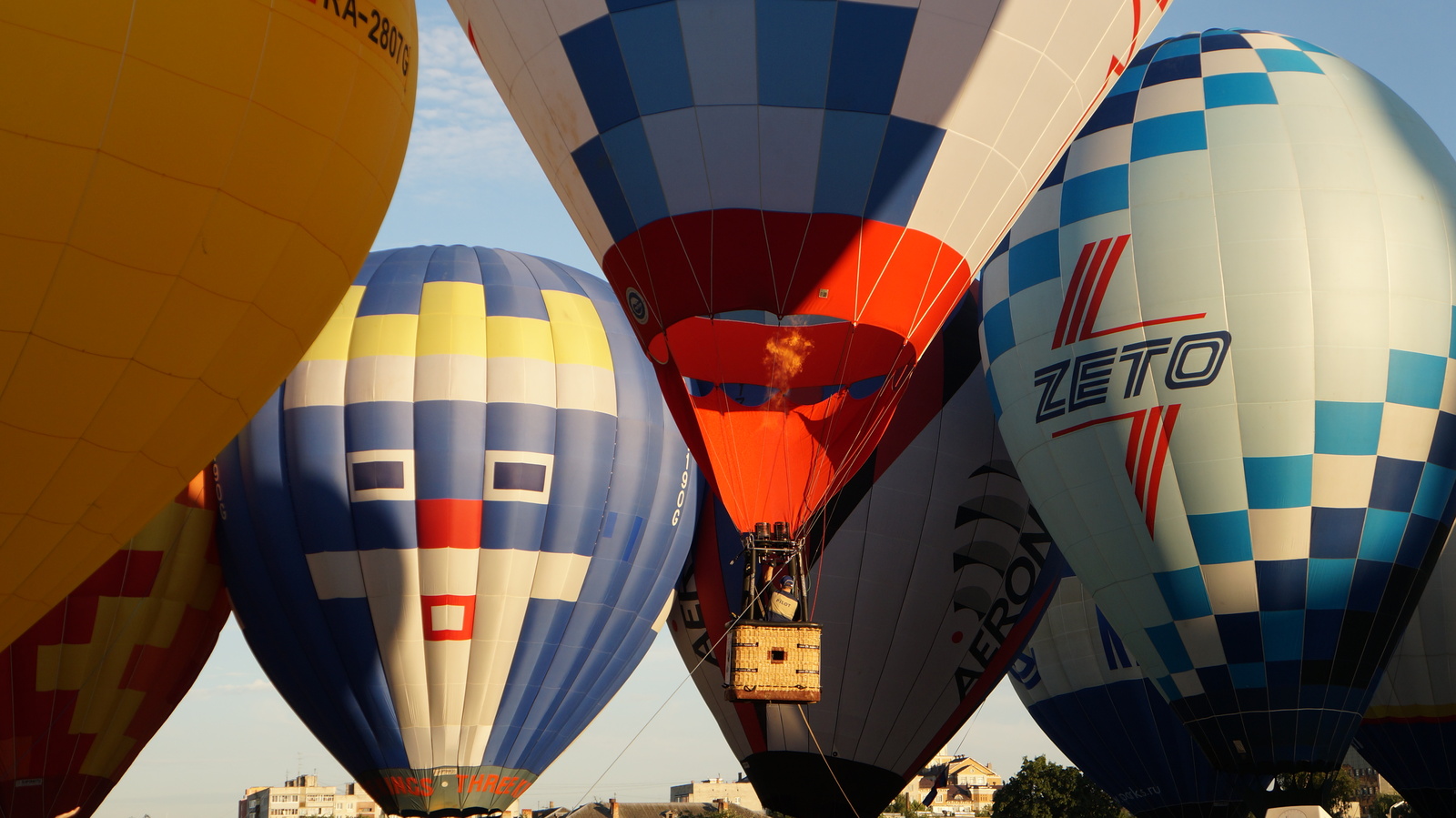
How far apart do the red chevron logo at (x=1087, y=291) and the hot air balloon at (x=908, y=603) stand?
175 cm

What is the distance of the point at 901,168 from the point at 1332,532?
14.8ft

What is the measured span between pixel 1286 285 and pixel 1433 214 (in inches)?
56.5

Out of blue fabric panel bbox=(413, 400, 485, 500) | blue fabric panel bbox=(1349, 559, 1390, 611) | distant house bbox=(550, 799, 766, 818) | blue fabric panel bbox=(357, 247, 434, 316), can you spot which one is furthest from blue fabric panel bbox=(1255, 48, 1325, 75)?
distant house bbox=(550, 799, 766, 818)

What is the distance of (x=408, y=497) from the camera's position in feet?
39.2

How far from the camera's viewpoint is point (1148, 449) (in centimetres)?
1073

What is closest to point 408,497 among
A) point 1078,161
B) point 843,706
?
point 843,706

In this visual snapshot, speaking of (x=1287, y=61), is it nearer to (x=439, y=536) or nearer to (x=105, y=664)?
(x=439, y=536)

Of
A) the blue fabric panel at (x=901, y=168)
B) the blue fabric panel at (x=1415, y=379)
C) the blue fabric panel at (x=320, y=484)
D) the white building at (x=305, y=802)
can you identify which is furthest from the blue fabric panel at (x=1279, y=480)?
the white building at (x=305, y=802)

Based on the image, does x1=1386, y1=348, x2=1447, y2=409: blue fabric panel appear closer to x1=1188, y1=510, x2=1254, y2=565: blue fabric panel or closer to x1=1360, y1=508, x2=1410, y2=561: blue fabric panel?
x1=1360, y1=508, x2=1410, y2=561: blue fabric panel

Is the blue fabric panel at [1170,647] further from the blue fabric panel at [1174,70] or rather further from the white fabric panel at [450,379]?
the white fabric panel at [450,379]

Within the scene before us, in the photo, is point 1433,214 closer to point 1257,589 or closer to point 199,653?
point 1257,589

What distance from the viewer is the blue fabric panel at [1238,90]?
11.2 meters

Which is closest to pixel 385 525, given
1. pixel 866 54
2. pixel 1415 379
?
pixel 866 54

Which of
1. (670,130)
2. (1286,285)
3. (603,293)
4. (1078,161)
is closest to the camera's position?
(670,130)
